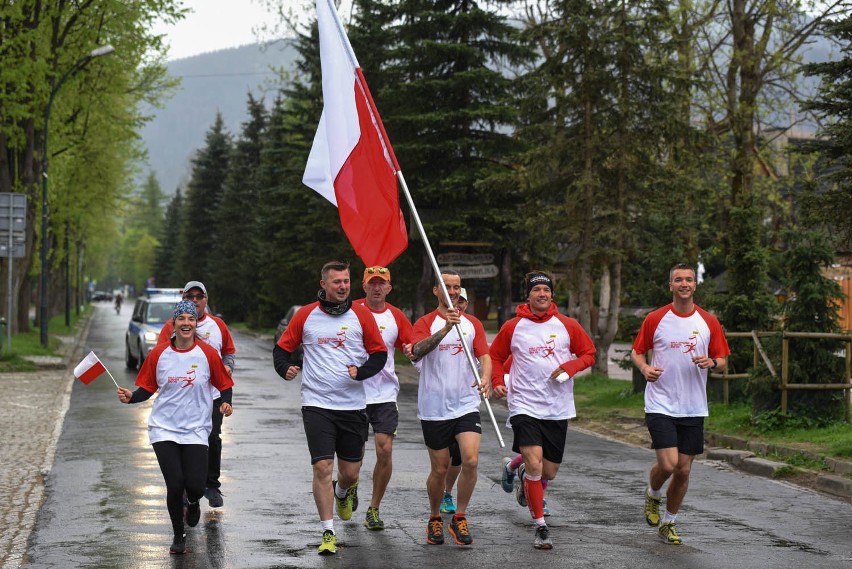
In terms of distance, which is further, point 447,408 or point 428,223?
point 428,223

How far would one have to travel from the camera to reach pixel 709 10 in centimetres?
3522

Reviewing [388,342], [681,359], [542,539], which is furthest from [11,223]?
[542,539]

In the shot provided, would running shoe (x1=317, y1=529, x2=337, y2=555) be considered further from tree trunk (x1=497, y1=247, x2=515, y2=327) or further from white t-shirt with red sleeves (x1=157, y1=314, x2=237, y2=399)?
tree trunk (x1=497, y1=247, x2=515, y2=327)

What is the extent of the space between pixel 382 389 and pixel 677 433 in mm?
2282

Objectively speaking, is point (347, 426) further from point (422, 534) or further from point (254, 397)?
point (254, 397)

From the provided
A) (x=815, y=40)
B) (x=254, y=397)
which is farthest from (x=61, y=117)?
(x=815, y=40)

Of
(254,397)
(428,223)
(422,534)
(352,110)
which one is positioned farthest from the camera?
(428,223)

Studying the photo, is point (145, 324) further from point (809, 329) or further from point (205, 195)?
point (205, 195)

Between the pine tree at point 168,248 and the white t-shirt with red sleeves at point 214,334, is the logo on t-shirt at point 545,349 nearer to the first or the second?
the white t-shirt with red sleeves at point 214,334

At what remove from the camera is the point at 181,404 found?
27.1 ft

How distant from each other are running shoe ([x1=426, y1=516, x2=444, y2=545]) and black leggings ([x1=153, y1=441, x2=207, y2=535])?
5.19ft

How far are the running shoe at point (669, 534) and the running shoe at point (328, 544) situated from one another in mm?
2384

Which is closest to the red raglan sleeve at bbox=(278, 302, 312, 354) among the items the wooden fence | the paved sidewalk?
Result: the paved sidewalk

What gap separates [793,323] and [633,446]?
2547 millimetres
